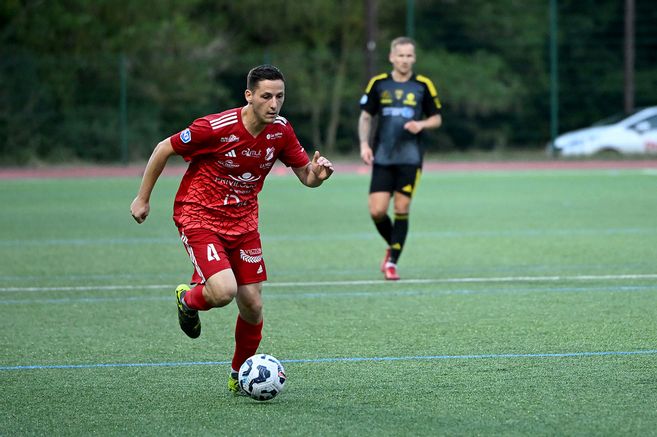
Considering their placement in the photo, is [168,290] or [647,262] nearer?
[168,290]

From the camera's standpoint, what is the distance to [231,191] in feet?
22.0

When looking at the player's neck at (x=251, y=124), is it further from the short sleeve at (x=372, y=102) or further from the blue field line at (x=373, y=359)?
the short sleeve at (x=372, y=102)

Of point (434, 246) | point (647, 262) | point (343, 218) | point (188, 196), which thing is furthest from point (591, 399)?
point (343, 218)

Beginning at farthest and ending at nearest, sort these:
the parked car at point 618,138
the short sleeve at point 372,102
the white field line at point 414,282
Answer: the parked car at point 618,138, the short sleeve at point 372,102, the white field line at point 414,282

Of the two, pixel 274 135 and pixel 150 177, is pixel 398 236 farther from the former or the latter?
pixel 150 177

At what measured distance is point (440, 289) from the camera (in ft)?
33.8

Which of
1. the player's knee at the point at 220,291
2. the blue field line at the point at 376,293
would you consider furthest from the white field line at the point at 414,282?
the player's knee at the point at 220,291

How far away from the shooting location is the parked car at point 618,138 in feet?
97.3

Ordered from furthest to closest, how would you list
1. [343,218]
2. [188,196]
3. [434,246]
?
[343,218] < [434,246] < [188,196]

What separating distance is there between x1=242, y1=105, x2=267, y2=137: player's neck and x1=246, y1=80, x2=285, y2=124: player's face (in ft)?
0.32

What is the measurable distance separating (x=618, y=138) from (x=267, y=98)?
24.6 meters

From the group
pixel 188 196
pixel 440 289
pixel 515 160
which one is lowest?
pixel 515 160

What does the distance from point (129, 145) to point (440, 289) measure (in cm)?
2104

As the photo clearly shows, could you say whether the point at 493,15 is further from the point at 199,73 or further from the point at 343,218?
the point at 343,218
